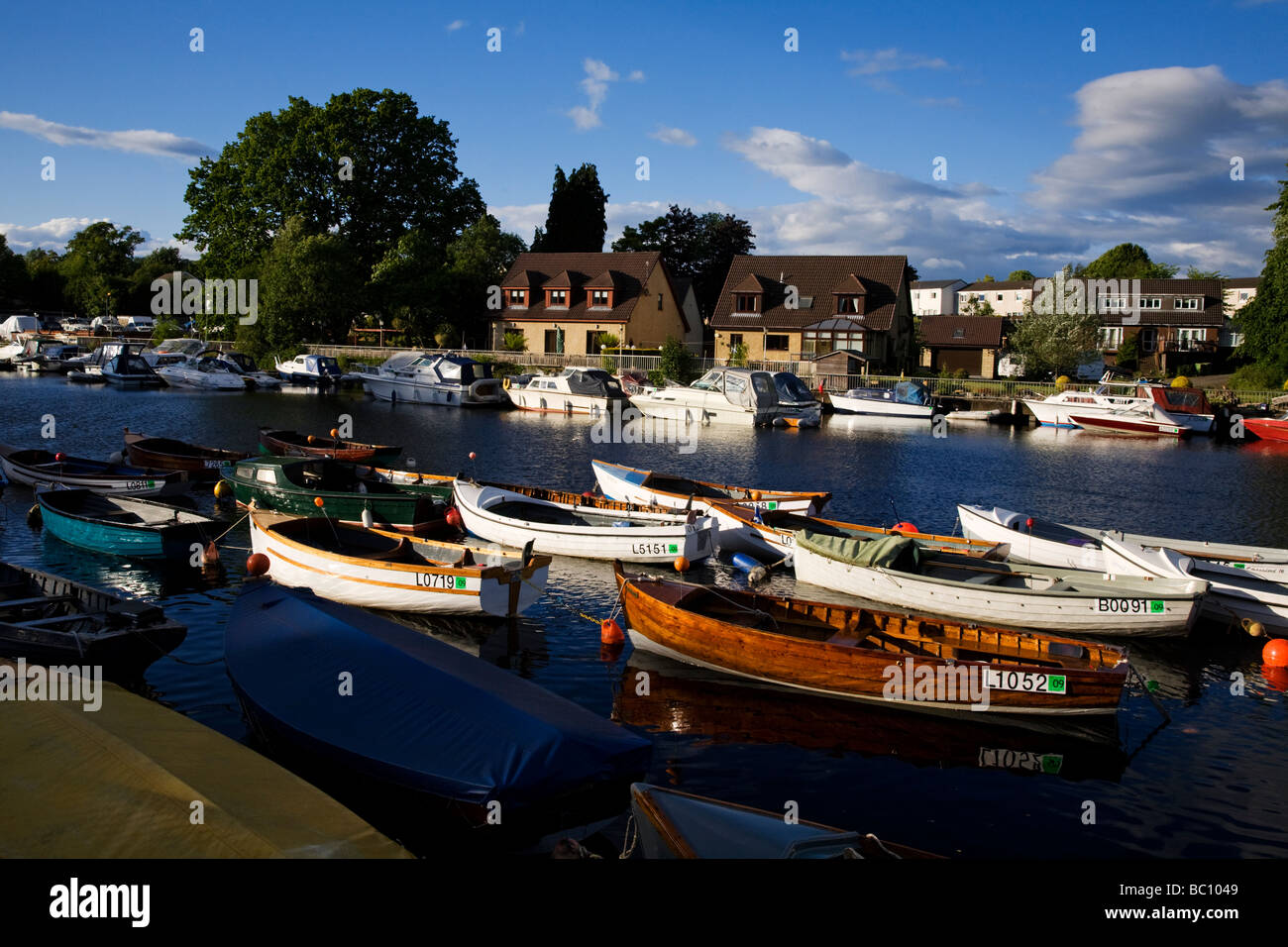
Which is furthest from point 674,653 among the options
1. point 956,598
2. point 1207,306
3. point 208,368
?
point 1207,306

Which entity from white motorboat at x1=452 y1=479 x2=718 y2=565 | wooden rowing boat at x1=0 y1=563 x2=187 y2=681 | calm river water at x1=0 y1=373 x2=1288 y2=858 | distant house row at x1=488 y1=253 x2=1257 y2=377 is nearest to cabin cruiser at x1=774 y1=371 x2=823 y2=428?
distant house row at x1=488 y1=253 x2=1257 y2=377

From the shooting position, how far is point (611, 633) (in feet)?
59.0

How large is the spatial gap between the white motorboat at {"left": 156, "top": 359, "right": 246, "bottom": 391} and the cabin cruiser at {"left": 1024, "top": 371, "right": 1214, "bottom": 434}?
53.1 metres

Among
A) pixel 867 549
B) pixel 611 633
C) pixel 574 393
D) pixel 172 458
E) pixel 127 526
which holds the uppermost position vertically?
pixel 574 393

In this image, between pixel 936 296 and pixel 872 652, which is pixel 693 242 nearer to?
pixel 936 296

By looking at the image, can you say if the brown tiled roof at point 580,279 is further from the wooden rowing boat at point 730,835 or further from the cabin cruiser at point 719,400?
the wooden rowing boat at point 730,835

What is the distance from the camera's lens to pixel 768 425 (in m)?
53.8

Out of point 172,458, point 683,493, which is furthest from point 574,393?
point 683,493

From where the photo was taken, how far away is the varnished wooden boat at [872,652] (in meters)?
14.3

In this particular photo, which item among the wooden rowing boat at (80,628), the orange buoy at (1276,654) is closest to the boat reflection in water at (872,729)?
the orange buoy at (1276,654)

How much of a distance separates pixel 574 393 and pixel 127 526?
36.4 meters

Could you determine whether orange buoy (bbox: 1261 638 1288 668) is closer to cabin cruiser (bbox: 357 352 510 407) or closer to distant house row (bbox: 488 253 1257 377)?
cabin cruiser (bbox: 357 352 510 407)

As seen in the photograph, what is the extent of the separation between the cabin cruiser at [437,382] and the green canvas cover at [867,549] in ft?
136

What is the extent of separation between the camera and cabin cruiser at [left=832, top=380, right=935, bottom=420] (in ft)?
192
